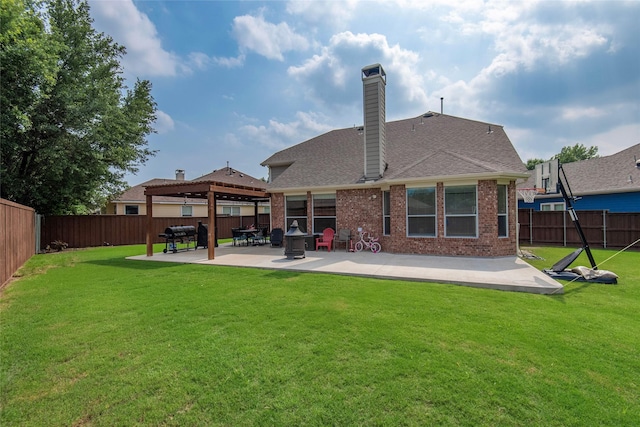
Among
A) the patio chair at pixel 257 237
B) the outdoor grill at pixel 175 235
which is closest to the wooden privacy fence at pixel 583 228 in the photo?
the patio chair at pixel 257 237

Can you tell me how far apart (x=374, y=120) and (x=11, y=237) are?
11871mm

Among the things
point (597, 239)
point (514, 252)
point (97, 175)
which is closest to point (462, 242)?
point (514, 252)

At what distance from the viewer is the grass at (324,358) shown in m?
2.43

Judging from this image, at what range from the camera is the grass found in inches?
95.6

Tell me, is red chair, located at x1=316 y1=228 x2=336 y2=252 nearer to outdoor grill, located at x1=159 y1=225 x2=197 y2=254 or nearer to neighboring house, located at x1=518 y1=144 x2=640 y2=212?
outdoor grill, located at x1=159 y1=225 x2=197 y2=254

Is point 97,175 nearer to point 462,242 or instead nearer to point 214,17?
point 214,17

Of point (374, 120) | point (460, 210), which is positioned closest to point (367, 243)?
point (460, 210)

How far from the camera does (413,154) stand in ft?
42.5

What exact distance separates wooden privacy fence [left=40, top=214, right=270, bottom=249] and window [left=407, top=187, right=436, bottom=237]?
1478 cm

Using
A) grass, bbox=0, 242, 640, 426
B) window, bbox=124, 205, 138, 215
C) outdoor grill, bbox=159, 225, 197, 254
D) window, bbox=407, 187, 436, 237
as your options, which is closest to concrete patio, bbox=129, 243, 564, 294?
grass, bbox=0, 242, 640, 426

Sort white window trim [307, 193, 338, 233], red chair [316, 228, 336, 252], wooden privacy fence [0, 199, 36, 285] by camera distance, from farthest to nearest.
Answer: white window trim [307, 193, 338, 233] → red chair [316, 228, 336, 252] → wooden privacy fence [0, 199, 36, 285]

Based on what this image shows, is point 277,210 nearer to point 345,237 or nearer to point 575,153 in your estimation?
point 345,237

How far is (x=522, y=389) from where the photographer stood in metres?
2.67

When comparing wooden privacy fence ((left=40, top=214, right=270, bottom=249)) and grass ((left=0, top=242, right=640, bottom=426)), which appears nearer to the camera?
grass ((left=0, top=242, right=640, bottom=426))
